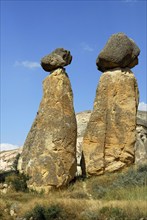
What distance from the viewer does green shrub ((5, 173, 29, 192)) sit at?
15.3 m

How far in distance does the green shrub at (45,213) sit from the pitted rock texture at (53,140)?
10.7ft

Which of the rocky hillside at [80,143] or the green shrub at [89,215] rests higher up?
the rocky hillside at [80,143]

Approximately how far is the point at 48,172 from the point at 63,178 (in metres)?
0.59

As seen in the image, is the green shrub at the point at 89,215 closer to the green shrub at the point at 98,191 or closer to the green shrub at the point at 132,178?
the green shrub at the point at 98,191

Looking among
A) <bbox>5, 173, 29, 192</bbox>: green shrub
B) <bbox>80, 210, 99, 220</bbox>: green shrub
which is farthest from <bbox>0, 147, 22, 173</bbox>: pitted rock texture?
<bbox>80, 210, 99, 220</bbox>: green shrub

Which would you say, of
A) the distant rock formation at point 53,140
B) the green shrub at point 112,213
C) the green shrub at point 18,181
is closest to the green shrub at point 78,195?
the distant rock formation at point 53,140

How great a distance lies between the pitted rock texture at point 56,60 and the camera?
17297 mm

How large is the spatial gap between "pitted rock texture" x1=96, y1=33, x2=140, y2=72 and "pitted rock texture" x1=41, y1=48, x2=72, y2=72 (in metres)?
1.84

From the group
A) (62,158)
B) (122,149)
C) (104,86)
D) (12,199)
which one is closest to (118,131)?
(122,149)

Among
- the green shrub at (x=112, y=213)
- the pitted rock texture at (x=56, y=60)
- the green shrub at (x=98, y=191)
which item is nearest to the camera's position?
the green shrub at (x=112, y=213)

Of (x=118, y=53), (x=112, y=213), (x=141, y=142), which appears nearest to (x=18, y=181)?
(x=112, y=213)

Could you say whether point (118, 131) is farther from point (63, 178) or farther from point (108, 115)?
point (63, 178)

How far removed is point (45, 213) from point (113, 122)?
23.6ft

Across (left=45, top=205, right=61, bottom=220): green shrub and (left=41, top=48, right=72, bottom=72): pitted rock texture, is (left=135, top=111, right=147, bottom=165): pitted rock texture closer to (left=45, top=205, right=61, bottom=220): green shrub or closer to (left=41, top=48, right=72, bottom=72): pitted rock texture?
(left=41, top=48, right=72, bottom=72): pitted rock texture
